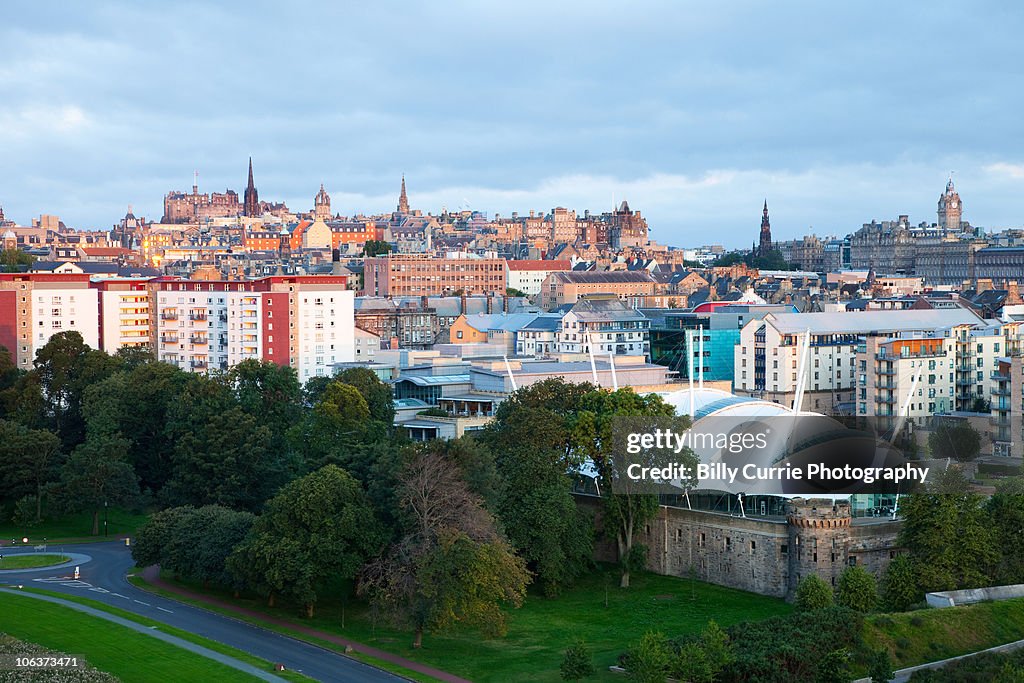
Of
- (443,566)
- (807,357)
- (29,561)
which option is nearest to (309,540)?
(443,566)

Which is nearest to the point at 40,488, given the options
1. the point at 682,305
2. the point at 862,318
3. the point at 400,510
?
the point at 400,510

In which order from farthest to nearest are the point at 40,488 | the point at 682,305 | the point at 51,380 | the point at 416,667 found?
the point at 682,305, the point at 51,380, the point at 40,488, the point at 416,667

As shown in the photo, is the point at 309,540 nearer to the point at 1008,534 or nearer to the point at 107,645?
the point at 107,645

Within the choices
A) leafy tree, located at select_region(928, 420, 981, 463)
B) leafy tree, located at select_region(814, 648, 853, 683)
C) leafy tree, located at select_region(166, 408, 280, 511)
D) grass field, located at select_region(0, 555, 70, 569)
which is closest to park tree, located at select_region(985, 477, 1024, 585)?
leafy tree, located at select_region(814, 648, 853, 683)

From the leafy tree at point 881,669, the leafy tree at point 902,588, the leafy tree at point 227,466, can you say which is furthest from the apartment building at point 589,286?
the leafy tree at point 881,669

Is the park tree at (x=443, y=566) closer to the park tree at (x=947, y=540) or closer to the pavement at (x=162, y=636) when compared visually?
the pavement at (x=162, y=636)

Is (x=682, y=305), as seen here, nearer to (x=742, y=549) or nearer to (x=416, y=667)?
(x=742, y=549)

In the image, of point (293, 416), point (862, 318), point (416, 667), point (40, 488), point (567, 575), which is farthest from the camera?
point (862, 318)
